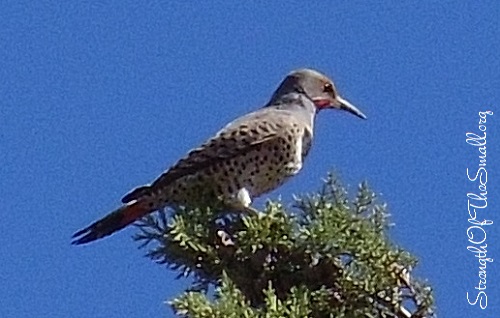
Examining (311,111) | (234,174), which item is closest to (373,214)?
(234,174)

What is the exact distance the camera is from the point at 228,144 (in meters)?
4.18

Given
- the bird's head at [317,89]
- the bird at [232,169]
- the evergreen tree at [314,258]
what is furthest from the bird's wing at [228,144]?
the evergreen tree at [314,258]

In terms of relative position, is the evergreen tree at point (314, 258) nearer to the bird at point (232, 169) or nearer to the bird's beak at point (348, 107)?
the bird at point (232, 169)

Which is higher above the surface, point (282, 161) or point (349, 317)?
point (282, 161)

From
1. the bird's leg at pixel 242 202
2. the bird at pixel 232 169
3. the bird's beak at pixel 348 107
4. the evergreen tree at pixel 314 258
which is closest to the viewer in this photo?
the evergreen tree at pixel 314 258

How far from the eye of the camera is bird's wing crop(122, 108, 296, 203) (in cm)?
395

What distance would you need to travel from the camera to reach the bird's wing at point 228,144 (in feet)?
13.0

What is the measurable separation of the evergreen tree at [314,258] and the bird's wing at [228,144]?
0.82m

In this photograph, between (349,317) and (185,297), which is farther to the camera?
(349,317)

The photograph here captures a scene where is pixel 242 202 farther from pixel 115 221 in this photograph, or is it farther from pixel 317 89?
pixel 317 89

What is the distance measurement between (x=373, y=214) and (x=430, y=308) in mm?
312

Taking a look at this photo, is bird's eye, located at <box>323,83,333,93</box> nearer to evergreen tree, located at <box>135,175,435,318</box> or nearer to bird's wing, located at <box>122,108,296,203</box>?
bird's wing, located at <box>122,108,296,203</box>

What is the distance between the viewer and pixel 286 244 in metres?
3.02

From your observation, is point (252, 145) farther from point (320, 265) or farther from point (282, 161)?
point (320, 265)
